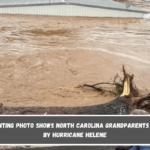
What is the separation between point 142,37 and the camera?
19656mm

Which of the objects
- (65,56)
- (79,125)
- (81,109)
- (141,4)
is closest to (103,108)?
(81,109)

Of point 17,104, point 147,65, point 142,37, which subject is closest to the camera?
point 17,104


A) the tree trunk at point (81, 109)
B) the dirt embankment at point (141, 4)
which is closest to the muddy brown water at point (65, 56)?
the tree trunk at point (81, 109)

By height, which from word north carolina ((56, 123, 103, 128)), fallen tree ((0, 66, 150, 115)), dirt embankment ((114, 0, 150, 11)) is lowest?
A: fallen tree ((0, 66, 150, 115))

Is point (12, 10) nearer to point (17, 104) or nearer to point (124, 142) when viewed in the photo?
point (17, 104)

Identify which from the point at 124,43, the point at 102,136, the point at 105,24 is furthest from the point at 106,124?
the point at 105,24

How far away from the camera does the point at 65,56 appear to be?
14500 millimetres

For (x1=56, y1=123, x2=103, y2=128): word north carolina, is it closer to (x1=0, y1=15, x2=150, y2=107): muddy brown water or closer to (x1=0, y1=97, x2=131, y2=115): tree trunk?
(x1=0, y1=97, x2=131, y2=115): tree trunk

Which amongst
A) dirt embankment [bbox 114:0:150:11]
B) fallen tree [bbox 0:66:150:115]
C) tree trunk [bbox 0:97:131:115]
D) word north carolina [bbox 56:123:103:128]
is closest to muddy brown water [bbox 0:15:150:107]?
fallen tree [bbox 0:66:150:115]

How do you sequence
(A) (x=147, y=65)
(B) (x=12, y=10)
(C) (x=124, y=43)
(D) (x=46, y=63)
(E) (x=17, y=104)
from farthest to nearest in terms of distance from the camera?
(B) (x=12, y=10) < (C) (x=124, y=43) < (A) (x=147, y=65) < (D) (x=46, y=63) < (E) (x=17, y=104)

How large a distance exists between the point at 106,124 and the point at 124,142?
0.43 m

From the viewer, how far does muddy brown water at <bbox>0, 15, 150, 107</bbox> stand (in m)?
10.2

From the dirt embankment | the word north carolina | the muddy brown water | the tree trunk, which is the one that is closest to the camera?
the word north carolina

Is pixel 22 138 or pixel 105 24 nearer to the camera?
pixel 22 138
